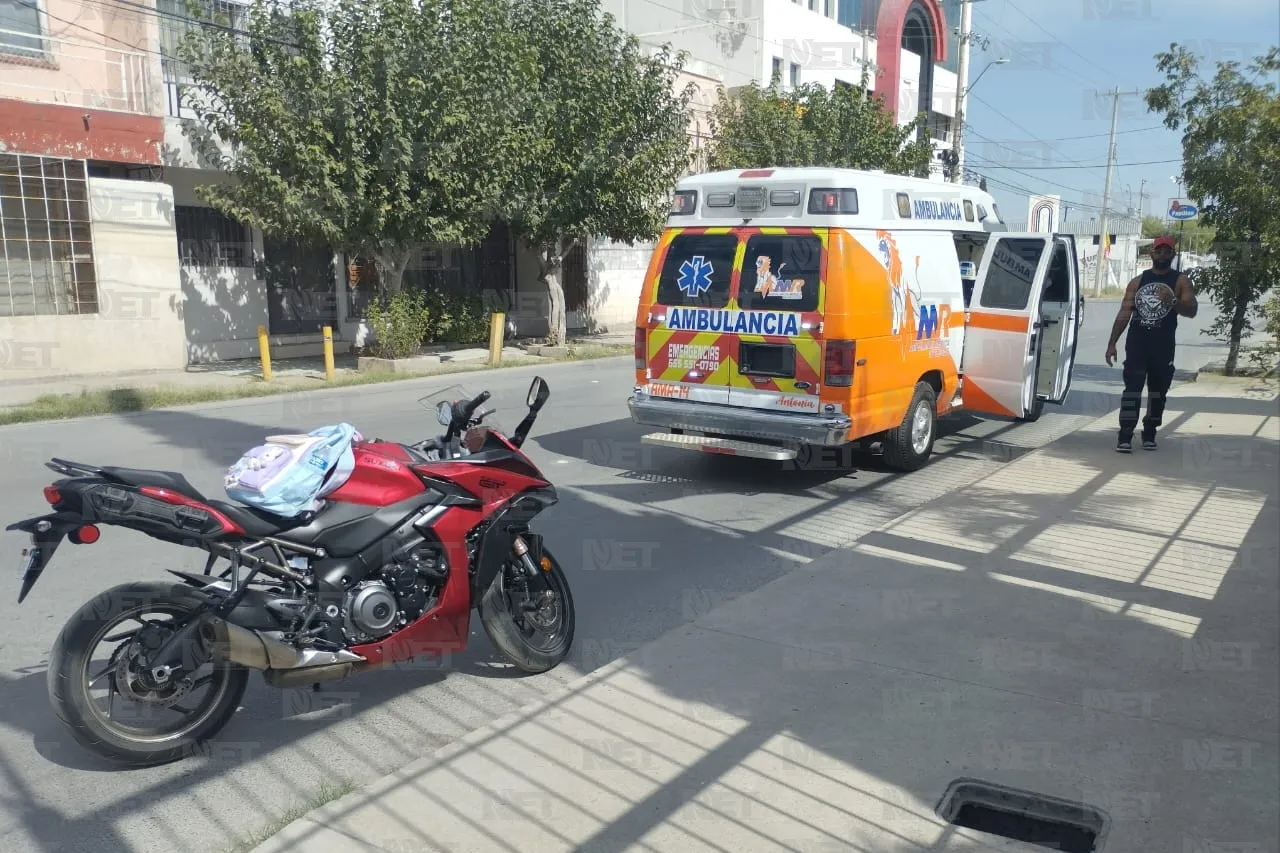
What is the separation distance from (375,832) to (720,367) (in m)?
5.77

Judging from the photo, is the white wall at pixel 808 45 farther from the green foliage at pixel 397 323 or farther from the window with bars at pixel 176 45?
the window with bars at pixel 176 45

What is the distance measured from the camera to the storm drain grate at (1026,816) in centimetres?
348

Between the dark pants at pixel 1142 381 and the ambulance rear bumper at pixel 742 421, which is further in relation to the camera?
the dark pants at pixel 1142 381

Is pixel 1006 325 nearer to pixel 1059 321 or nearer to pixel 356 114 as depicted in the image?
pixel 1059 321

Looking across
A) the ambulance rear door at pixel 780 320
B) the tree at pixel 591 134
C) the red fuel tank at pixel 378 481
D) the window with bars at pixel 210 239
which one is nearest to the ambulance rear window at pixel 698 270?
the ambulance rear door at pixel 780 320

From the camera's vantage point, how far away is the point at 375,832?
3387mm

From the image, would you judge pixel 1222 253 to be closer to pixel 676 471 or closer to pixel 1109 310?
pixel 676 471

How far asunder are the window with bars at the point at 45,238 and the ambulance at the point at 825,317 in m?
11.6

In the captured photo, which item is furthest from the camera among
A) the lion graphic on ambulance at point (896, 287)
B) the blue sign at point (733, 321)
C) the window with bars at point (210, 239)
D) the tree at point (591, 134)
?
the tree at point (591, 134)

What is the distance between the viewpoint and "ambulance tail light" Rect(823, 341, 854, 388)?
7.99m

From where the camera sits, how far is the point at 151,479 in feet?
12.0

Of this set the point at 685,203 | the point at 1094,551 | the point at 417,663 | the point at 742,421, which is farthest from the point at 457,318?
the point at 417,663

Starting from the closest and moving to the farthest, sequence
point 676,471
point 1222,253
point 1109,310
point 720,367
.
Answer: point 720,367 < point 676,471 < point 1222,253 < point 1109,310

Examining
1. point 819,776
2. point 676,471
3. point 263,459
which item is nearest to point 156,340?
point 676,471
